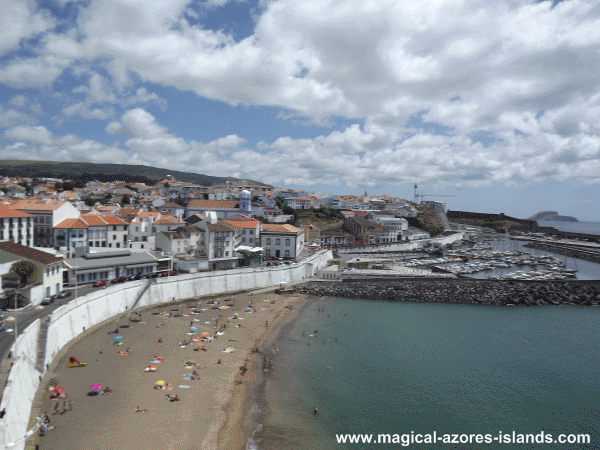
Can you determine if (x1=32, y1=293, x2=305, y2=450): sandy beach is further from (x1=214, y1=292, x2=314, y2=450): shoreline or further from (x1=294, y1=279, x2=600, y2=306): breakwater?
(x1=294, y1=279, x2=600, y2=306): breakwater

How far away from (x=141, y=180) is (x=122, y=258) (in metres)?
158

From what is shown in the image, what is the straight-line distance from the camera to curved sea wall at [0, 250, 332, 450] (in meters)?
15.8

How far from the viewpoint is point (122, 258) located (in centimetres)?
3778

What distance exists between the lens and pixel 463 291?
46.0m

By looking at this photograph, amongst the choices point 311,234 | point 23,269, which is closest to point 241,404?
point 23,269

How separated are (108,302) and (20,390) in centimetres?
1453

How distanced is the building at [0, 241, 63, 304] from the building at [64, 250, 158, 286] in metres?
1.62

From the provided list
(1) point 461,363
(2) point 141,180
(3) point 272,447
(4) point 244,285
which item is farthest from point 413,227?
Answer: (2) point 141,180

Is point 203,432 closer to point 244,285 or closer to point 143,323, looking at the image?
point 143,323

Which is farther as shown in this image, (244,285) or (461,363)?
(244,285)

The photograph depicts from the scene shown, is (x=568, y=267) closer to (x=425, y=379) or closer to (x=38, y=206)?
(x=425, y=379)

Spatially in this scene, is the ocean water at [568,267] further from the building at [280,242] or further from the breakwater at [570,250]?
the building at [280,242]

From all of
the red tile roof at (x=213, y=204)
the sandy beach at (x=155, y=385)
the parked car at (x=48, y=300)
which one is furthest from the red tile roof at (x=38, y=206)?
the red tile roof at (x=213, y=204)

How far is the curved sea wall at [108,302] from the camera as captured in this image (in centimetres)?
1581
